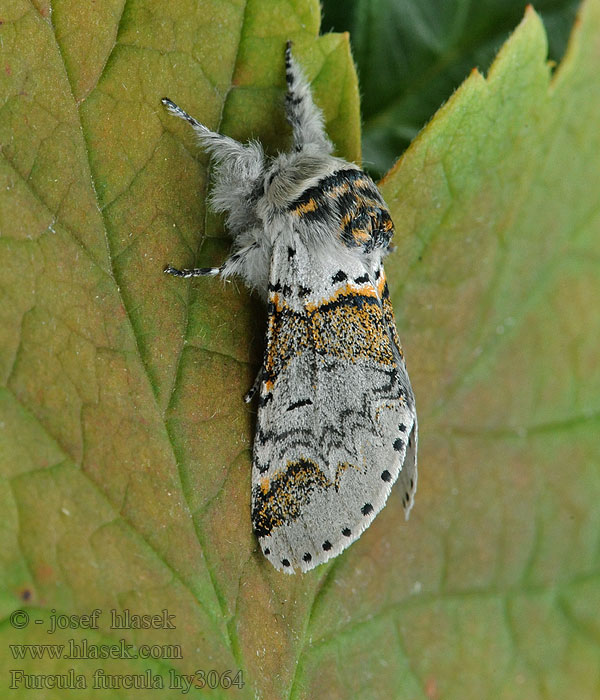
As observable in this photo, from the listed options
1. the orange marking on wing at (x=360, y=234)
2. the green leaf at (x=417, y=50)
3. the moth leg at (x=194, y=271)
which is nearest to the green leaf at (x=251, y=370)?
the moth leg at (x=194, y=271)

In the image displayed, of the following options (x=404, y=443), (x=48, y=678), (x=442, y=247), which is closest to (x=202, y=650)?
(x=48, y=678)

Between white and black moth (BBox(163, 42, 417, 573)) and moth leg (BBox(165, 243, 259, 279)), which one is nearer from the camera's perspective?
moth leg (BBox(165, 243, 259, 279))

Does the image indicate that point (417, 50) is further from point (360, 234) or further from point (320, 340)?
point (320, 340)

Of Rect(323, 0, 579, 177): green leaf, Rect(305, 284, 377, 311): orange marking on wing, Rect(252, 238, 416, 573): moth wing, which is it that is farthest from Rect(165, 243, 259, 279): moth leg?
Rect(323, 0, 579, 177): green leaf

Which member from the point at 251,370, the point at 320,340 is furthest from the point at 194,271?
the point at 320,340

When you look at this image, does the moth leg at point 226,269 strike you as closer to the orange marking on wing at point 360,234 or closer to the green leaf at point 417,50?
the orange marking on wing at point 360,234

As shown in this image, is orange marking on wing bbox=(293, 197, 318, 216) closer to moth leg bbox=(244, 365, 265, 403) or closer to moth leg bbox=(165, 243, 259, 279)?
moth leg bbox=(165, 243, 259, 279)
